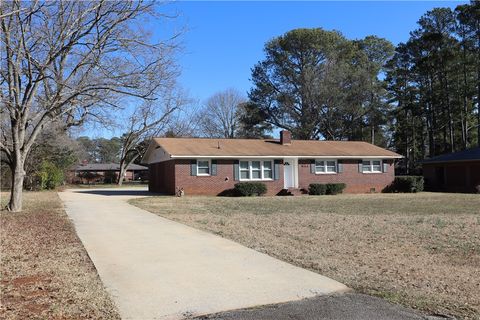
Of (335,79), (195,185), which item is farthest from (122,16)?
(335,79)

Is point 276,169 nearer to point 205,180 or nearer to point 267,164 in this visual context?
point 267,164

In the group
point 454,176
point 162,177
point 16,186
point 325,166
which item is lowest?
point 16,186

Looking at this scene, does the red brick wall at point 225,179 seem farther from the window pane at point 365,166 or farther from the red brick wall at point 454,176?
the red brick wall at point 454,176

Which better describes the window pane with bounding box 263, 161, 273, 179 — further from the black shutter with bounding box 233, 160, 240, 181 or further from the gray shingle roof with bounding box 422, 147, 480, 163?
the gray shingle roof with bounding box 422, 147, 480, 163

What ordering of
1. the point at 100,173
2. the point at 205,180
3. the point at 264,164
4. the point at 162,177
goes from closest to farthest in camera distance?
1. the point at 205,180
2. the point at 264,164
3. the point at 162,177
4. the point at 100,173

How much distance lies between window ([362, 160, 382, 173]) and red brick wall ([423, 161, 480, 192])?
639cm

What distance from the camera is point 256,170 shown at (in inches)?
1204

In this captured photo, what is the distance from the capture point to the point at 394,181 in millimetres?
34688

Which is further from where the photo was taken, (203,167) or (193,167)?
(203,167)

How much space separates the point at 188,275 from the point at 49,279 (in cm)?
203

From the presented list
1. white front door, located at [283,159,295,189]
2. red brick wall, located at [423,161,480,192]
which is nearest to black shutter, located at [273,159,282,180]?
white front door, located at [283,159,295,189]

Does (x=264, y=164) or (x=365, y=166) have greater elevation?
(x=264, y=164)

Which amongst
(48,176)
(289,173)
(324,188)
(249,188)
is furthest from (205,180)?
(48,176)

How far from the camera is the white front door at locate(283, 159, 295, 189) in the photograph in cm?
3136
